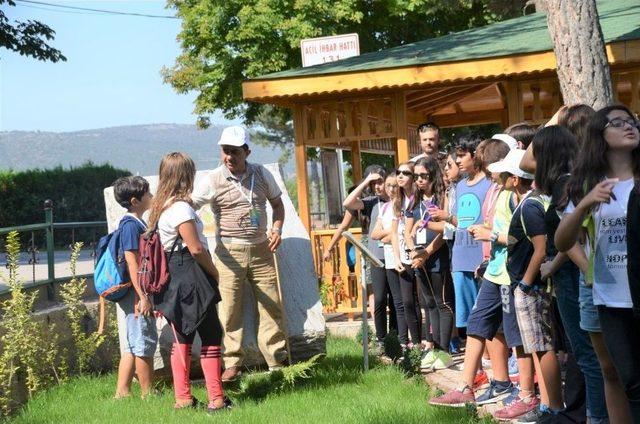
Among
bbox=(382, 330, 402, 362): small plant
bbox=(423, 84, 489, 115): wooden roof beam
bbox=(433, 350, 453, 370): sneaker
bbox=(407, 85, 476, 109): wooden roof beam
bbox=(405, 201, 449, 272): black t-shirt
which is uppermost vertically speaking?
bbox=(423, 84, 489, 115): wooden roof beam

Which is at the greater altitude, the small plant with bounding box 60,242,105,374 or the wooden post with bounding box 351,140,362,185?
the wooden post with bounding box 351,140,362,185

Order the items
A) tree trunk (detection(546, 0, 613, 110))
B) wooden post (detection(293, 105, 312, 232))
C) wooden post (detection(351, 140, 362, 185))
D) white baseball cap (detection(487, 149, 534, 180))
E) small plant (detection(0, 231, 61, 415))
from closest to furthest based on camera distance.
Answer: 1. white baseball cap (detection(487, 149, 534, 180))
2. tree trunk (detection(546, 0, 613, 110))
3. small plant (detection(0, 231, 61, 415))
4. wooden post (detection(293, 105, 312, 232))
5. wooden post (detection(351, 140, 362, 185))

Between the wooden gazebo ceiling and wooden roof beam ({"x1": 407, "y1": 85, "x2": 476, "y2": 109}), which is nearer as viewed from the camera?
the wooden gazebo ceiling

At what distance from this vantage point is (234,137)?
27.9 feet

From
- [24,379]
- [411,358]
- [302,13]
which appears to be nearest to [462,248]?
[411,358]

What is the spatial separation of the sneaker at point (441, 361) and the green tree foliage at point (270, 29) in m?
20.3

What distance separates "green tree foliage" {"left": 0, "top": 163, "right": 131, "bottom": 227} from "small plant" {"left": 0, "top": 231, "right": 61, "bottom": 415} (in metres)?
22.4

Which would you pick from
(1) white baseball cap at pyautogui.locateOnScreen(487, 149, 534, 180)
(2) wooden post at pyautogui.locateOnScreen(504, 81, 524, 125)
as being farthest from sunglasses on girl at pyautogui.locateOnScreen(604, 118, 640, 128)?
(2) wooden post at pyautogui.locateOnScreen(504, 81, 524, 125)

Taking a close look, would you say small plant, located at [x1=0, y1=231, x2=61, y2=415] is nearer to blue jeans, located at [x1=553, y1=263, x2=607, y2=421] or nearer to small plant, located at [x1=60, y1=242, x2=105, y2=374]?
small plant, located at [x1=60, y1=242, x2=105, y2=374]

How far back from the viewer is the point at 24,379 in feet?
31.1

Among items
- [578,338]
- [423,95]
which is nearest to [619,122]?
[578,338]

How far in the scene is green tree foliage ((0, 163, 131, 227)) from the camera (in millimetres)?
32094

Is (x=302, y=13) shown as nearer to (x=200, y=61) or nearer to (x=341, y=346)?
(x=200, y=61)

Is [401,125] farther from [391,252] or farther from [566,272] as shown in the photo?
[566,272]
